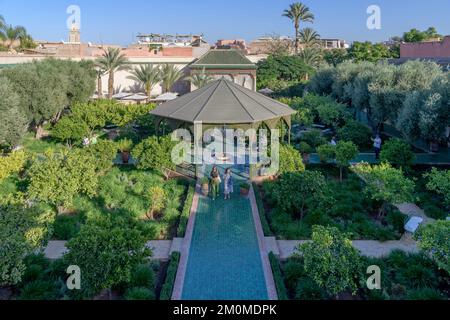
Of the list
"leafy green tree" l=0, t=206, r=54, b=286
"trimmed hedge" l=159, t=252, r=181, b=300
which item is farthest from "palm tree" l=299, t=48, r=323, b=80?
"leafy green tree" l=0, t=206, r=54, b=286

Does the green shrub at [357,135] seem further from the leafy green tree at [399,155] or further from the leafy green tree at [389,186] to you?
the leafy green tree at [389,186]

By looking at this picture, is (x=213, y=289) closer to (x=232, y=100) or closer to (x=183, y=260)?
(x=183, y=260)

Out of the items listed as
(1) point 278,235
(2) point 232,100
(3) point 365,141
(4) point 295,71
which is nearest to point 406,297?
(1) point 278,235

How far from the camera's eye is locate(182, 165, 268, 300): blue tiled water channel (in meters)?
8.98

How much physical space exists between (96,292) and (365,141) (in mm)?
17935

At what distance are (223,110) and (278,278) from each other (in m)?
10.0

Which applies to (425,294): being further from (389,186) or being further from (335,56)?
(335,56)

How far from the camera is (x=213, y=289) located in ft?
29.6

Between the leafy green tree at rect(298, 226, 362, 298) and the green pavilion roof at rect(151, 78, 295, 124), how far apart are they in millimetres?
9199

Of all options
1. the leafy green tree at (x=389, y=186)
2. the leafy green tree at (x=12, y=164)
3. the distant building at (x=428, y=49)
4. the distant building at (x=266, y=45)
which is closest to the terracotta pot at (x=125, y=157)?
the leafy green tree at (x=12, y=164)

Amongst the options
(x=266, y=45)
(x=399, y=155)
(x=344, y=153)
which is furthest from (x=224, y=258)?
(x=266, y=45)

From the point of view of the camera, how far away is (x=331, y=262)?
8.24m

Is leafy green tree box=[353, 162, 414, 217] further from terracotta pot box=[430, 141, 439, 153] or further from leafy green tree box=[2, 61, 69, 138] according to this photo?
leafy green tree box=[2, 61, 69, 138]

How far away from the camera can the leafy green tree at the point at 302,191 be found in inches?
489
